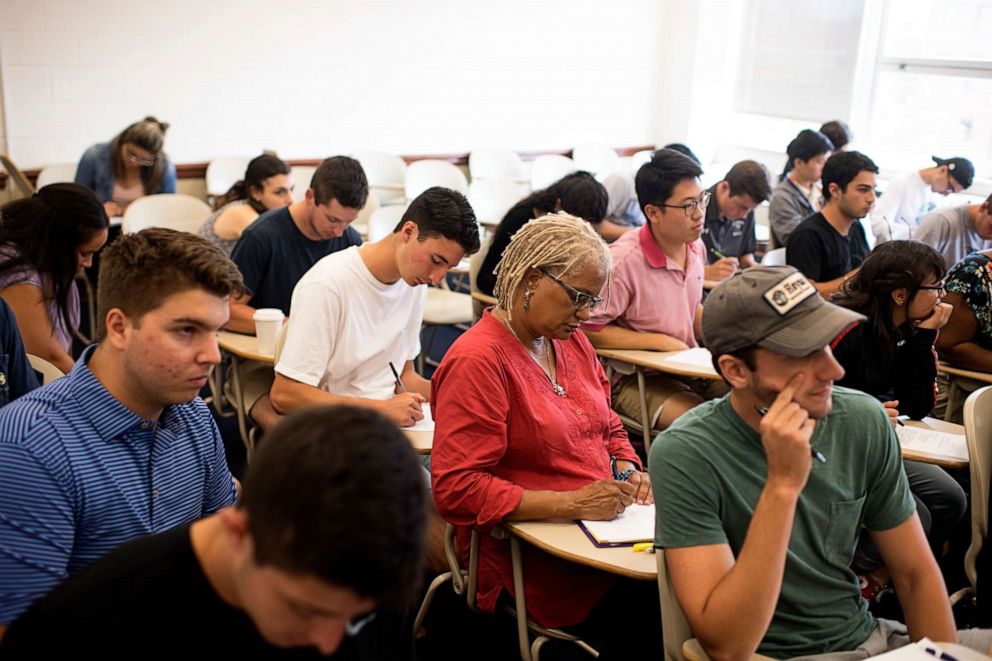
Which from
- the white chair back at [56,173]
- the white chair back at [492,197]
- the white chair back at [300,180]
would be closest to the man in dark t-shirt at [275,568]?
the white chair back at [56,173]

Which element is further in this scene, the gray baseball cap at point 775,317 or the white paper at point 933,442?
the white paper at point 933,442

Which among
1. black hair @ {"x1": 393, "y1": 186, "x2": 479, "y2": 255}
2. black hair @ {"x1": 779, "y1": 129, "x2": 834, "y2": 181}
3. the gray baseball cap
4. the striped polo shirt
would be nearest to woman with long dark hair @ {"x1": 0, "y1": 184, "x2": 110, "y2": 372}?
black hair @ {"x1": 393, "y1": 186, "x2": 479, "y2": 255}

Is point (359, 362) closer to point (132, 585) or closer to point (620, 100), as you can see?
point (132, 585)

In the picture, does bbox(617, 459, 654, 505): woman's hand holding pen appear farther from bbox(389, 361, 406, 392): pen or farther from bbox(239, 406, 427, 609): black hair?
bbox(239, 406, 427, 609): black hair

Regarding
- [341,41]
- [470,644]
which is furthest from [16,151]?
[470,644]

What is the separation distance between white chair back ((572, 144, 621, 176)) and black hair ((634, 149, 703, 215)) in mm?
4644

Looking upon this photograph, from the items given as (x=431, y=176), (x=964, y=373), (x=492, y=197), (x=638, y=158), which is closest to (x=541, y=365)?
(x=964, y=373)

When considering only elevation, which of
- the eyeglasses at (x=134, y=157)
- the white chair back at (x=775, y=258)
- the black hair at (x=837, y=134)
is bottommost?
the white chair back at (x=775, y=258)

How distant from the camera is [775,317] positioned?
1.56 metres

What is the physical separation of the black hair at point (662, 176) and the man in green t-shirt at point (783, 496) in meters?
1.78

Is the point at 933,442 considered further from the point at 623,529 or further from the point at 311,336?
the point at 311,336

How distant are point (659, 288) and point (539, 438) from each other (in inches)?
58.0

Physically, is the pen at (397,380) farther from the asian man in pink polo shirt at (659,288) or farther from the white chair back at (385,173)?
the white chair back at (385,173)

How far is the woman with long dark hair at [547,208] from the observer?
3.78m
